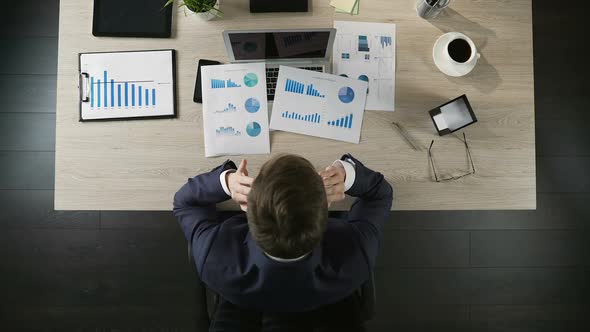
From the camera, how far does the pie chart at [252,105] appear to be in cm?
126

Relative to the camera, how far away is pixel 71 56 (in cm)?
127

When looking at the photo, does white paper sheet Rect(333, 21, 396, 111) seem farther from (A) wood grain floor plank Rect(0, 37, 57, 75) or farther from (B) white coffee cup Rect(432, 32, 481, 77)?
(A) wood grain floor plank Rect(0, 37, 57, 75)

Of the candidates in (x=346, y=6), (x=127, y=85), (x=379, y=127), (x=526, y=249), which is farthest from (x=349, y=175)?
(x=526, y=249)

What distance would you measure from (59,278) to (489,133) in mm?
1987

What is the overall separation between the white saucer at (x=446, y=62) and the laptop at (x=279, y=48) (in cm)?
34

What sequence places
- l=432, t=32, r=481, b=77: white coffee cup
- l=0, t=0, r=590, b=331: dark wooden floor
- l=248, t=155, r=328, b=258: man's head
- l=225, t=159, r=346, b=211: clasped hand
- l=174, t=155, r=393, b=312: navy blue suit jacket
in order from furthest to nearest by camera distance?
1. l=0, t=0, r=590, b=331: dark wooden floor
2. l=432, t=32, r=481, b=77: white coffee cup
3. l=225, t=159, r=346, b=211: clasped hand
4. l=174, t=155, r=393, b=312: navy blue suit jacket
5. l=248, t=155, r=328, b=258: man's head

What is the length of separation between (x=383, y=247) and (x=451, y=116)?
2.79 ft

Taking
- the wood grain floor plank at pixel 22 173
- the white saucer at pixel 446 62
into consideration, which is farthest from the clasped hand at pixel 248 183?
the wood grain floor plank at pixel 22 173

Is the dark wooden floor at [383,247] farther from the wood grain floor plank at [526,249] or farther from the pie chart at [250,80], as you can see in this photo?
the pie chart at [250,80]

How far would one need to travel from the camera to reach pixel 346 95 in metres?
1.28

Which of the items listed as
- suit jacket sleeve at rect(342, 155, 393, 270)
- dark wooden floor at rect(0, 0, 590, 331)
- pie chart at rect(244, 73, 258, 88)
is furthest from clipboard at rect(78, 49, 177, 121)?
dark wooden floor at rect(0, 0, 590, 331)

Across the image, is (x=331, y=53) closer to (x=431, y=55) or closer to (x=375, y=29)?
(x=375, y=29)

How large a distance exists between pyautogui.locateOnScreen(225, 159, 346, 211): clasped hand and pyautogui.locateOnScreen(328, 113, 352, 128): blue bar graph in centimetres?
18

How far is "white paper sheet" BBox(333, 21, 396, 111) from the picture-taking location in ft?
4.21
